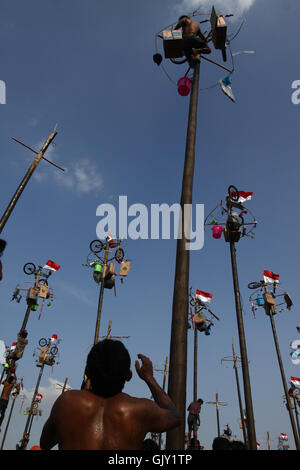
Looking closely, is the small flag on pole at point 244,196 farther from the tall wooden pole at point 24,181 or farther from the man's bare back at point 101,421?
the man's bare back at point 101,421

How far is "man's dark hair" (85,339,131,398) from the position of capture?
2238 mm

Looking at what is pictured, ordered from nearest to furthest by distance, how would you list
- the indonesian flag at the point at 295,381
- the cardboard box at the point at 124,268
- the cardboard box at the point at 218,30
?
the cardboard box at the point at 218,30
the cardboard box at the point at 124,268
the indonesian flag at the point at 295,381

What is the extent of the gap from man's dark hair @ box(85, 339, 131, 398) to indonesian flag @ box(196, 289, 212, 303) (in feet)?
67.3

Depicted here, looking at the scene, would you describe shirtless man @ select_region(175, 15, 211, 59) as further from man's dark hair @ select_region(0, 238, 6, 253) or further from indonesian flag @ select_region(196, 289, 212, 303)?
indonesian flag @ select_region(196, 289, 212, 303)

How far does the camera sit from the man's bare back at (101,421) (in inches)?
80.5

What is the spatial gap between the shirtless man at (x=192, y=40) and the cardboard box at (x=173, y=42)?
0.34 feet

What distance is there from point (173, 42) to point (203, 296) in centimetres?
1860

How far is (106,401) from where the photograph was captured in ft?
7.23

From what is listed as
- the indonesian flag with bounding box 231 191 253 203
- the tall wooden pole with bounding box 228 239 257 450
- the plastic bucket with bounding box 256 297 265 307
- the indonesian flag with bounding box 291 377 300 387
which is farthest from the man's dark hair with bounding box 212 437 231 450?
the indonesian flag with bounding box 291 377 300 387

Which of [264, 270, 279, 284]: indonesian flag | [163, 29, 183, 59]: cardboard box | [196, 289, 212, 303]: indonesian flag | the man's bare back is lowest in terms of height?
the man's bare back

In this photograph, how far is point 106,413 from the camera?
83.7 inches

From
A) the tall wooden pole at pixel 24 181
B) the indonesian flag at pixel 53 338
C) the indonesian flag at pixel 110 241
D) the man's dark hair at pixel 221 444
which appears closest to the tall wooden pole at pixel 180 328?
the man's dark hair at pixel 221 444
